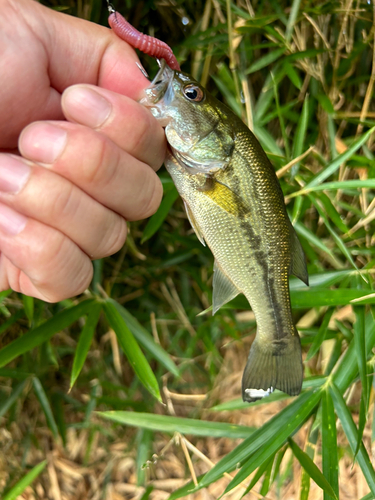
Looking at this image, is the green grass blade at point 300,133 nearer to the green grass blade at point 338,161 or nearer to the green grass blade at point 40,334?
the green grass blade at point 338,161

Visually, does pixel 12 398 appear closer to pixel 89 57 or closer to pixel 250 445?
pixel 250 445

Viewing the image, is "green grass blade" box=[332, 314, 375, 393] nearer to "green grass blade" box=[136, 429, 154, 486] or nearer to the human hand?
the human hand

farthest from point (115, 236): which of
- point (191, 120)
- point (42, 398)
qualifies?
point (42, 398)

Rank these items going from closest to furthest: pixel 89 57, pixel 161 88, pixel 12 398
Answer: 1. pixel 161 88
2. pixel 89 57
3. pixel 12 398

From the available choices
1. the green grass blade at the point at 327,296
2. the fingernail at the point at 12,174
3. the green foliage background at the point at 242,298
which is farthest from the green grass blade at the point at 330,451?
the fingernail at the point at 12,174

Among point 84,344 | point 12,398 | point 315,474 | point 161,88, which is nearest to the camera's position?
point 161,88
